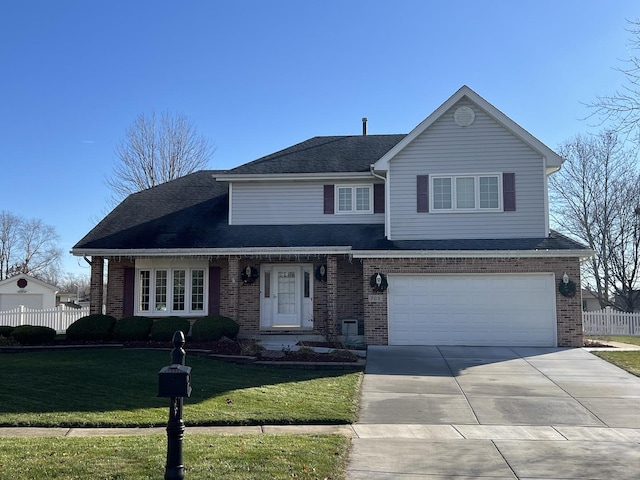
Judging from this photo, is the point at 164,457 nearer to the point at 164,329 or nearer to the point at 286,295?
the point at 164,329

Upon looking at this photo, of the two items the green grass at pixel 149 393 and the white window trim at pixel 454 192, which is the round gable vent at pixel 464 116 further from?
the green grass at pixel 149 393

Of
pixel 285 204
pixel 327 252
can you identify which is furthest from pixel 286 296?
pixel 285 204

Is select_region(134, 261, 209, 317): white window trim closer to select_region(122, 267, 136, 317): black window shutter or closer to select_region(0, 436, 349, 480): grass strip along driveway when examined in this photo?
select_region(122, 267, 136, 317): black window shutter

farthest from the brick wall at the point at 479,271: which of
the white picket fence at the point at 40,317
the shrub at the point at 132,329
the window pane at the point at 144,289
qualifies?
the white picket fence at the point at 40,317

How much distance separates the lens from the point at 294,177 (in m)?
19.1

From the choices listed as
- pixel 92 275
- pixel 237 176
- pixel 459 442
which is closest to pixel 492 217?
pixel 237 176

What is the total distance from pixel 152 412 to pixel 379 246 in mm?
9789

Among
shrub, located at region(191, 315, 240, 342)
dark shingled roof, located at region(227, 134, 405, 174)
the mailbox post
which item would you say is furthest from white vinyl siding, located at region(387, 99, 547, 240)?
the mailbox post

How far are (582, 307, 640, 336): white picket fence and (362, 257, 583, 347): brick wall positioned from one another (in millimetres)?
6902

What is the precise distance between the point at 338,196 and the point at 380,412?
11.4 meters

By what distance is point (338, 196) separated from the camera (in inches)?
766

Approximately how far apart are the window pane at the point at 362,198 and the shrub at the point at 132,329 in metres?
8.05

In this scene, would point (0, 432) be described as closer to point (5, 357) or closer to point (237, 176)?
point (5, 357)

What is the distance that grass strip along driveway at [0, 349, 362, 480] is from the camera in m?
5.74
